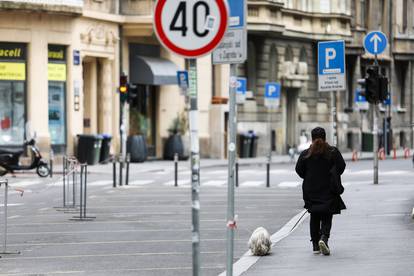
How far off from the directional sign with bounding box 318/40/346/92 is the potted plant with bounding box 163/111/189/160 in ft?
78.0

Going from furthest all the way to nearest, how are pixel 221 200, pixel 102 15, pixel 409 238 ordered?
1. pixel 102 15
2. pixel 221 200
3. pixel 409 238

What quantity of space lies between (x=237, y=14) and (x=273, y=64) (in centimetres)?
4116

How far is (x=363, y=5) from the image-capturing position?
6291 centimetres

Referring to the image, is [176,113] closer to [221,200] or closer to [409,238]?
[221,200]

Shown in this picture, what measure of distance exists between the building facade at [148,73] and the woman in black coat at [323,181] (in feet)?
73.1

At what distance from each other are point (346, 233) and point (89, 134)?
24591 mm

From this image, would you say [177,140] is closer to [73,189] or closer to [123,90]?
[123,90]

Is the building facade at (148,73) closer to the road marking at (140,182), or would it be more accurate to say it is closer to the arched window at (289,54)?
the arched window at (289,54)

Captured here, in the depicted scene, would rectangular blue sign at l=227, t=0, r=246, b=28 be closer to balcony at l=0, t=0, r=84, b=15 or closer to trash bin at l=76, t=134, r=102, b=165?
balcony at l=0, t=0, r=84, b=15

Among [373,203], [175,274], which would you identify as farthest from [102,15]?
[175,274]

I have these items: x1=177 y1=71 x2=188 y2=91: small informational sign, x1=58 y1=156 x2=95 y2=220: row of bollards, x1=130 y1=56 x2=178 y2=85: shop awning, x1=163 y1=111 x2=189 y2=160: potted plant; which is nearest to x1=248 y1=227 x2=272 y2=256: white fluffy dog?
x1=58 y1=156 x2=95 y2=220: row of bollards

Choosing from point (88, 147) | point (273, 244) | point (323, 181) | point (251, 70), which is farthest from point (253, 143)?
point (323, 181)

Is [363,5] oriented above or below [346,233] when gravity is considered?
above

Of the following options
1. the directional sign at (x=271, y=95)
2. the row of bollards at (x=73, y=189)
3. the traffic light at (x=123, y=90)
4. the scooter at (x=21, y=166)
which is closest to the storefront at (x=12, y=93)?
the scooter at (x=21, y=166)
